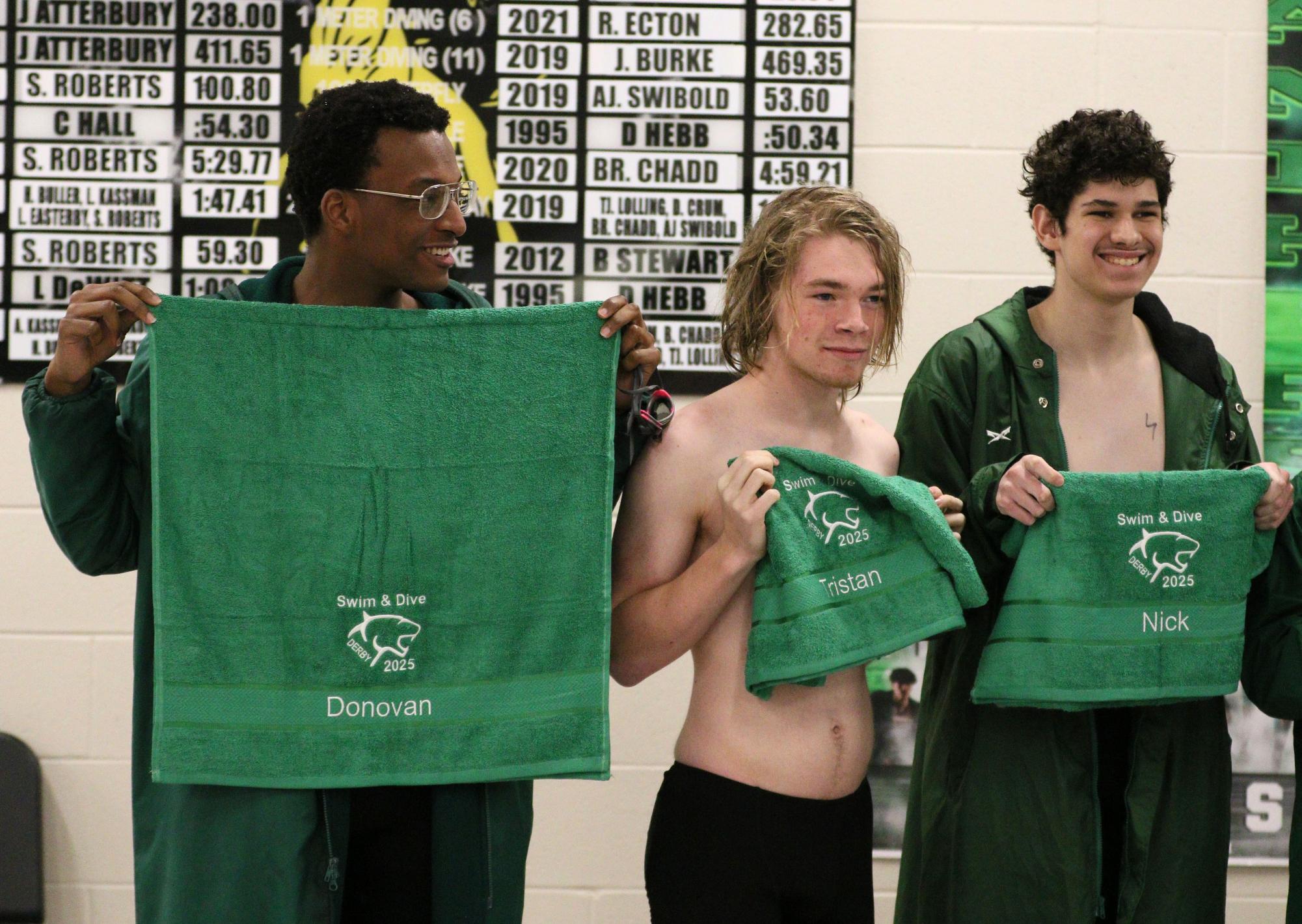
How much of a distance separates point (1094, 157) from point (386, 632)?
3.89ft

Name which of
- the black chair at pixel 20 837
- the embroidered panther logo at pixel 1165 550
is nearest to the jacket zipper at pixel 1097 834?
the embroidered panther logo at pixel 1165 550

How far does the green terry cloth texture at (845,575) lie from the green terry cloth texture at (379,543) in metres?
0.20

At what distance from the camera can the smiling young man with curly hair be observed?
1.82 m

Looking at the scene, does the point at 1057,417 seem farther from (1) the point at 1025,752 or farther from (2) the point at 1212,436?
(1) the point at 1025,752

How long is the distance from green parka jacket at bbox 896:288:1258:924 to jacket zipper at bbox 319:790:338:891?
2.79 ft

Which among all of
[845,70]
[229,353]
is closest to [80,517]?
[229,353]

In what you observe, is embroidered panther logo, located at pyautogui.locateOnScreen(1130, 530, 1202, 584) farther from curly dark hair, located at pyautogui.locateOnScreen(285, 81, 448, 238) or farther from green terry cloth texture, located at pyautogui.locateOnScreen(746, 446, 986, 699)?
curly dark hair, located at pyautogui.locateOnScreen(285, 81, 448, 238)

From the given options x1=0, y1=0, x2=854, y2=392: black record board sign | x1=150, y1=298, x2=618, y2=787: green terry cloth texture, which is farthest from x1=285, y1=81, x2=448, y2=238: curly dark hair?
x1=0, y1=0, x2=854, y2=392: black record board sign

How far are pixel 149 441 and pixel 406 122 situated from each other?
49 cm

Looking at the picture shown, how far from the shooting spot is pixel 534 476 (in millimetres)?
1595

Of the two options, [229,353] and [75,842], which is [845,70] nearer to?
Answer: [229,353]

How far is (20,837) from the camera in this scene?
9.04 ft

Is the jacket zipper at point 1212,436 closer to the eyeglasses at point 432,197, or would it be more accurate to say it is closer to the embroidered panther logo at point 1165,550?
the embroidered panther logo at point 1165,550

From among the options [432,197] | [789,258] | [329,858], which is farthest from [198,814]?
[789,258]
